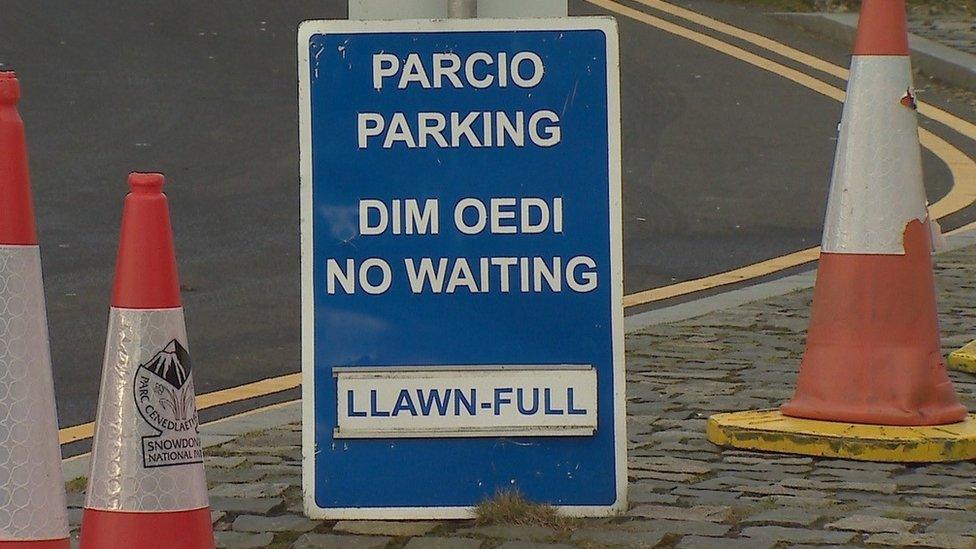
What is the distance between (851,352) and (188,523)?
2.31m

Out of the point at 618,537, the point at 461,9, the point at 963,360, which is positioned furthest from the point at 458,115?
the point at 963,360

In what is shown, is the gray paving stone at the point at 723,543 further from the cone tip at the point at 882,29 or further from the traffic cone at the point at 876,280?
the cone tip at the point at 882,29

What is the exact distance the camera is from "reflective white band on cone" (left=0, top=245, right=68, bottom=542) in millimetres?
3689

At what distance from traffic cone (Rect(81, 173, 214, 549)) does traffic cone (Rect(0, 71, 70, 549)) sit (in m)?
0.13

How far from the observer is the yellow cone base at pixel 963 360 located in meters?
6.76

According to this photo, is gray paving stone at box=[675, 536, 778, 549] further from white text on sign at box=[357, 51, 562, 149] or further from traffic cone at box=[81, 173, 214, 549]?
traffic cone at box=[81, 173, 214, 549]

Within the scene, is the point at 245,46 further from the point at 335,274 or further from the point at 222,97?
the point at 335,274

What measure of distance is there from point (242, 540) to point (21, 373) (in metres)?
0.90

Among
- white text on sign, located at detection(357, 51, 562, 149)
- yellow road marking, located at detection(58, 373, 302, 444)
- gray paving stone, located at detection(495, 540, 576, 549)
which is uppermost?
white text on sign, located at detection(357, 51, 562, 149)

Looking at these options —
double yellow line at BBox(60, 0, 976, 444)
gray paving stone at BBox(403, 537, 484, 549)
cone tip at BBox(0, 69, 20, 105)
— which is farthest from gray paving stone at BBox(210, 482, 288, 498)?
cone tip at BBox(0, 69, 20, 105)

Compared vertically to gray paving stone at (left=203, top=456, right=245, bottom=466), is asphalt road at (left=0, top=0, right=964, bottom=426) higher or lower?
higher

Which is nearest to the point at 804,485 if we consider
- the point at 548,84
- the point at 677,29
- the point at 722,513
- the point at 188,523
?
the point at 722,513

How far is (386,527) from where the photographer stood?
4.53 m

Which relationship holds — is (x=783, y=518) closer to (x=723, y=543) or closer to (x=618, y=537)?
(x=723, y=543)
